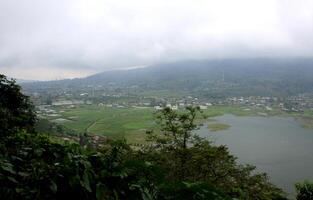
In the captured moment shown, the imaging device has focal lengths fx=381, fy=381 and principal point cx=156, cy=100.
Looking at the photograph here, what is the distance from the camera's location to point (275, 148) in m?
38.7

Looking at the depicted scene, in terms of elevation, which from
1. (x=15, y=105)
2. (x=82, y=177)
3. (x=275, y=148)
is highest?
(x=82, y=177)

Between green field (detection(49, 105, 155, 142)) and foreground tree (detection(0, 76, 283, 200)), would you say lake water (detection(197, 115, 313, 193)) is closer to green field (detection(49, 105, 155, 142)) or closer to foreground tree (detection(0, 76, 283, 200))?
green field (detection(49, 105, 155, 142))

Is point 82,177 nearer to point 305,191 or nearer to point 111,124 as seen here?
point 305,191

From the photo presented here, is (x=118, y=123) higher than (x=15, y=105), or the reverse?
(x=15, y=105)

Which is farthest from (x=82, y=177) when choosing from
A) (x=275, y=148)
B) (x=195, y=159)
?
(x=275, y=148)

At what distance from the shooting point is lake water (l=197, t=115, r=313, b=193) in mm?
29109

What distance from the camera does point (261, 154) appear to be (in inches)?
1391

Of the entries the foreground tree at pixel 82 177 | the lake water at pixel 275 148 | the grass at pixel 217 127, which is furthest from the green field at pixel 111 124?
the foreground tree at pixel 82 177

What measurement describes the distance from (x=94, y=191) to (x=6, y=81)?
35.5 feet

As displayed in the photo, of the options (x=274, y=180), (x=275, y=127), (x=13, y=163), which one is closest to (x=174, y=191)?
(x=13, y=163)

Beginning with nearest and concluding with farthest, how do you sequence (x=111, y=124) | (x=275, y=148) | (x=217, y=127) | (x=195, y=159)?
(x=195, y=159)
(x=275, y=148)
(x=217, y=127)
(x=111, y=124)

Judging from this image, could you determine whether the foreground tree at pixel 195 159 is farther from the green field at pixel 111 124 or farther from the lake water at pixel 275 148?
the green field at pixel 111 124

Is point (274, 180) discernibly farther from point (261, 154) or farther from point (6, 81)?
point (6, 81)

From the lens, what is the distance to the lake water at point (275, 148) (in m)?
29.1
